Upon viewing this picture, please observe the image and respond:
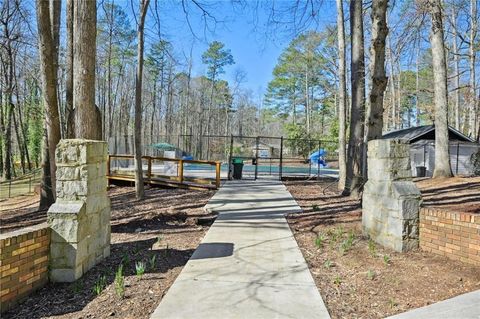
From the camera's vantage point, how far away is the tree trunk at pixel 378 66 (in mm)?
7145

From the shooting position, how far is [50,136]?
25.8 ft

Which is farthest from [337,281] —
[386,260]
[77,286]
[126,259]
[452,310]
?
[77,286]

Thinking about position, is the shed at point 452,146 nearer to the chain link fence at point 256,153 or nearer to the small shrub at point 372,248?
the chain link fence at point 256,153

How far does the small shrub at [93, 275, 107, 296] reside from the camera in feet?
11.1

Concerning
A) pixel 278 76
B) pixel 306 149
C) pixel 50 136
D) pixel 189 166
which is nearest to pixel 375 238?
pixel 50 136

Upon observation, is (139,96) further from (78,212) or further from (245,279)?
(245,279)

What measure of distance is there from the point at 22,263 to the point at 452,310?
12.5ft

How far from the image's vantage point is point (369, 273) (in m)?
3.83

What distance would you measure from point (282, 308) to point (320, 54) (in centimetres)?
3059

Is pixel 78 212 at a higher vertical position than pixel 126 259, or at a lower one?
higher

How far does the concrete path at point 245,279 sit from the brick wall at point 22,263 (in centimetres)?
133

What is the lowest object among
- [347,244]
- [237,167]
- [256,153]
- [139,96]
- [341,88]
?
[347,244]

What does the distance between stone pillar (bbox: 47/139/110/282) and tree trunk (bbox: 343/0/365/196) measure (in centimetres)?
658

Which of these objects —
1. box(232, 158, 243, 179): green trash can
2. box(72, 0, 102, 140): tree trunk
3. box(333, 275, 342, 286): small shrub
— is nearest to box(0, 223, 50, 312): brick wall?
box(72, 0, 102, 140): tree trunk
